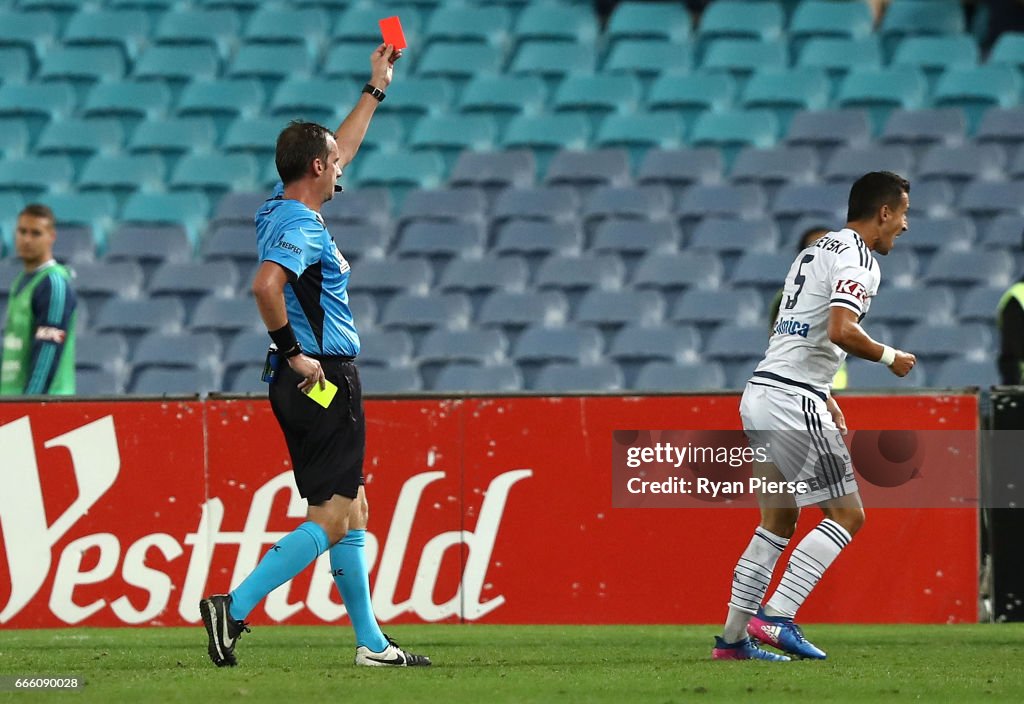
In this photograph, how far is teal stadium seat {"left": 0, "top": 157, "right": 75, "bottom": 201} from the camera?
13.7 metres

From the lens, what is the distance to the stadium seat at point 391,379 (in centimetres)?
1098

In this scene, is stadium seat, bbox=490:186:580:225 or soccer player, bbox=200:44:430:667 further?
stadium seat, bbox=490:186:580:225

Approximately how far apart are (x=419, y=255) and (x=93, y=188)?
3240 millimetres

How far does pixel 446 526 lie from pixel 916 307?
Result: 15.4ft

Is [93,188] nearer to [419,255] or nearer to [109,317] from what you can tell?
[109,317]

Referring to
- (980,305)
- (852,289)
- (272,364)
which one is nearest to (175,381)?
(980,305)

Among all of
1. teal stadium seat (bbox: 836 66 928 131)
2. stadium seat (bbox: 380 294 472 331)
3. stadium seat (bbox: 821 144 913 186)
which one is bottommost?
stadium seat (bbox: 380 294 472 331)

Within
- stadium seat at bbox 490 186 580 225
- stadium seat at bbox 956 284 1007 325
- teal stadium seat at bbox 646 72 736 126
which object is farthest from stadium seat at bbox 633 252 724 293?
teal stadium seat at bbox 646 72 736 126

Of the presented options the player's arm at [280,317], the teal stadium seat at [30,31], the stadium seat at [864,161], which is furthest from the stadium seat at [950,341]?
the teal stadium seat at [30,31]

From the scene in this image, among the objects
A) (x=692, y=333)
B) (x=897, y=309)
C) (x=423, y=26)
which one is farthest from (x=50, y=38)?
(x=897, y=309)

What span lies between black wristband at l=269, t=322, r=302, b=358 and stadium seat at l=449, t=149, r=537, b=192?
25.5ft

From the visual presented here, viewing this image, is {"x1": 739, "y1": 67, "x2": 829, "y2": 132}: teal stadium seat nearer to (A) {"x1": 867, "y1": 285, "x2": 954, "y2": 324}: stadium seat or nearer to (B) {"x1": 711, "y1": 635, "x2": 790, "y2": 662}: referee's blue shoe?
(A) {"x1": 867, "y1": 285, "x2": 954, "y2": 324}: stadium seat

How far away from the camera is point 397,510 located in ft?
25.8

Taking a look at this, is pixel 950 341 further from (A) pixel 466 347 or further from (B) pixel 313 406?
(B) pixel 313 406
